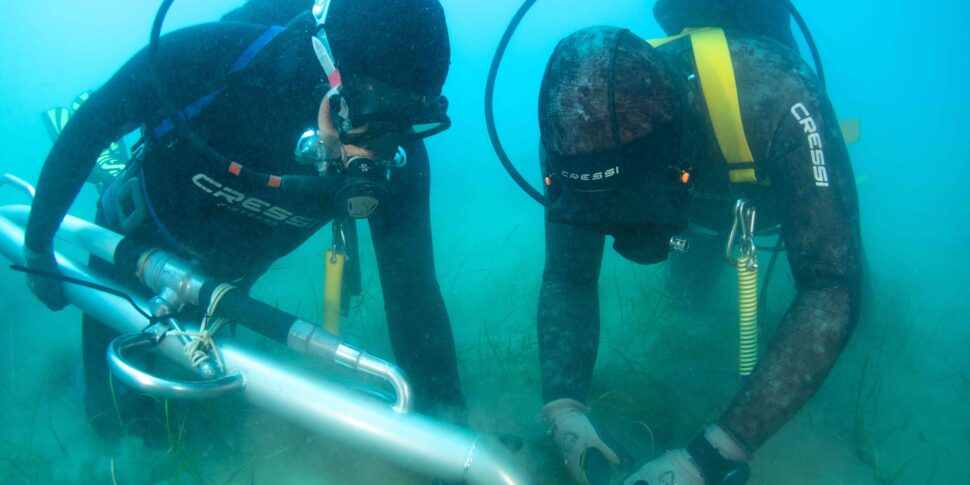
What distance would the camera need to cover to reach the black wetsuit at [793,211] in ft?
6.31

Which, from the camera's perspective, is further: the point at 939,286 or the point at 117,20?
the point at 117,20

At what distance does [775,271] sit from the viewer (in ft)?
20.0

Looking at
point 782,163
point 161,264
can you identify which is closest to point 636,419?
point 782,163

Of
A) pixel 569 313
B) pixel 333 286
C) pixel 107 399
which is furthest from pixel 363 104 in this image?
pixel 107 399

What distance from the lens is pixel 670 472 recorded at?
1.83 m

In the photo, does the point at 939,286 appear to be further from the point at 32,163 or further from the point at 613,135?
the point at 32,163

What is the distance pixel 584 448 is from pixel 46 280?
288 cm

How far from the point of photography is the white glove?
1.82 m

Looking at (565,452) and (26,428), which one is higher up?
(565,452)

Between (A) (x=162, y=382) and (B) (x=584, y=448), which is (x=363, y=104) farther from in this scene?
(B) (x=584, y=448)

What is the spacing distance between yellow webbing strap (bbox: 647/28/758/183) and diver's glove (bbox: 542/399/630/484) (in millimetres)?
1359

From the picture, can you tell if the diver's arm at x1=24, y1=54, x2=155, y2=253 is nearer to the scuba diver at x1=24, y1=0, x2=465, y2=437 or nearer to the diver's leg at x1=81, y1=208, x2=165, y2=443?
the scuba diver at x1=24, y1=0, x2=465, y2=437

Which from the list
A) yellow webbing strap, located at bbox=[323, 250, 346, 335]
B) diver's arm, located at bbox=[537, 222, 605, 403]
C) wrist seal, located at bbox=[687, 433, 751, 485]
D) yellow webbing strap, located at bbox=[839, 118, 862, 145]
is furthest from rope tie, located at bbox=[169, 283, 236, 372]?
yellow webbing strap, located at bbox=[839, 118, 862, 145]

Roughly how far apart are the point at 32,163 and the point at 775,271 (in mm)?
18897
